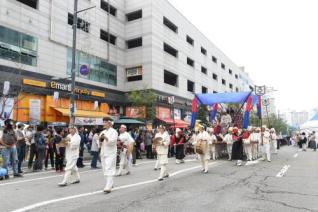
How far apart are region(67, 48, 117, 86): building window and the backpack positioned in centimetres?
1884

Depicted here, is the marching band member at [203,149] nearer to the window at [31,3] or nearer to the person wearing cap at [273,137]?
the person wearing cap at [273,137]

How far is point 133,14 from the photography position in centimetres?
3909

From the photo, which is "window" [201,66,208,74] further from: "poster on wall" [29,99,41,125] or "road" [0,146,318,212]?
"road" [0,146,318,212]

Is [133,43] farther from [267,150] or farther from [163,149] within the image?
[163,149]

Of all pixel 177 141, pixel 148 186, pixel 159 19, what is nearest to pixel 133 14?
pixel 159 19

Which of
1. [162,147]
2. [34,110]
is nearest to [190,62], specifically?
[34,110]

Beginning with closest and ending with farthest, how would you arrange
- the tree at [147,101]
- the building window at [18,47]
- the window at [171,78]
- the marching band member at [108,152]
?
1. the marching band member at [108,152]
2. the building window at [18,47]
3. the tree at [147,101]
4. the window at [171,78]

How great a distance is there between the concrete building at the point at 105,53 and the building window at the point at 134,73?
11 cm

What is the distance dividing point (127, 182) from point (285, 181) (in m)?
4.77

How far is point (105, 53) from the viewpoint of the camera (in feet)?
113

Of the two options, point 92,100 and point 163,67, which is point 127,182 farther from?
point 163,67

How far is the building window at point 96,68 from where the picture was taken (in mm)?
30244

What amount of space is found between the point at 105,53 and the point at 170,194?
2793cm

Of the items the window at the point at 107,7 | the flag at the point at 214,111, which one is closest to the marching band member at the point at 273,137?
the flag at the point at 214,111
